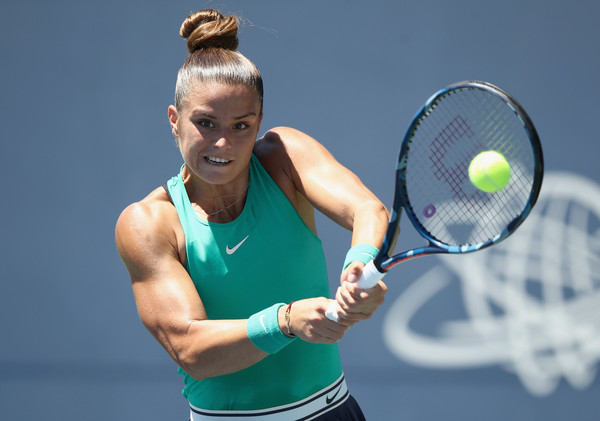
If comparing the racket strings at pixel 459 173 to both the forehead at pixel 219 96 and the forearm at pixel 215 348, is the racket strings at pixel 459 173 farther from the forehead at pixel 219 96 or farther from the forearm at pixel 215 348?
the forearm at pixel 215 348

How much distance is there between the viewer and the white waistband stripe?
1916 mm

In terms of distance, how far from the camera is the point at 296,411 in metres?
1.92

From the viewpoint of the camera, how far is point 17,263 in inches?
154

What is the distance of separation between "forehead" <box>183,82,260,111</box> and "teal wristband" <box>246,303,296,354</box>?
19.7 inches

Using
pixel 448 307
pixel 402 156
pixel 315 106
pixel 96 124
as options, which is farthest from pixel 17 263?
pixel 402 156

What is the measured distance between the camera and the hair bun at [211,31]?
1.95 m

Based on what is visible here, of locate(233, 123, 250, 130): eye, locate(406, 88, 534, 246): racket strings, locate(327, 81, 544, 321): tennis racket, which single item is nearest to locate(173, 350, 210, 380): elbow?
locate(233, 123, 250, 130): eye

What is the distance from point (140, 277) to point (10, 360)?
241 centimetres

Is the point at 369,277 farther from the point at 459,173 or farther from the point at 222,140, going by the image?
the point at 459,173

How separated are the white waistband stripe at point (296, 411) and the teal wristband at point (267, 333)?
1.04ft

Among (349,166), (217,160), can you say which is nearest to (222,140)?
(217,160)

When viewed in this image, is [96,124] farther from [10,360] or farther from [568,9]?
[568,9]

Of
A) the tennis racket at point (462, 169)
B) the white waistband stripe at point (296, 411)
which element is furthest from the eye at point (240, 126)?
the tennis racket at point (462, 169)

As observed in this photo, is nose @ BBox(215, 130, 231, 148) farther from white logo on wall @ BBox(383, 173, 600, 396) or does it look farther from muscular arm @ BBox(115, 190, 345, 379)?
white logo on wall @ BBox(383, 173, 600, 396)
